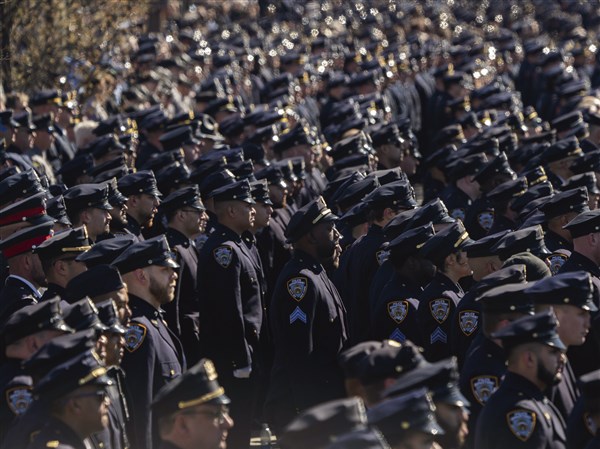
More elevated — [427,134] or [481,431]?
[427,134]

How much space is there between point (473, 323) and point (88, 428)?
2.64 metres

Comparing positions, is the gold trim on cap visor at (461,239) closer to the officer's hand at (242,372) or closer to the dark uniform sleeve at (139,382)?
the officer's hand at (242,372)

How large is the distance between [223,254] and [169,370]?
1648mm

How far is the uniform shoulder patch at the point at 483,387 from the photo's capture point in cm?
639

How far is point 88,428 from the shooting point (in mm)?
5277

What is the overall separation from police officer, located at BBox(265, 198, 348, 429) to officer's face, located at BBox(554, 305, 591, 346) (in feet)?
5.46

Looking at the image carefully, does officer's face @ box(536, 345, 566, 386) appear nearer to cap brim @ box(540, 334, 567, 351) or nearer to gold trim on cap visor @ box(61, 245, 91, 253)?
cap brim @ box(540, 334, 567, 351)

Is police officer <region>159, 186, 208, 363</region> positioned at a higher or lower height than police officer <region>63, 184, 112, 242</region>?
lower

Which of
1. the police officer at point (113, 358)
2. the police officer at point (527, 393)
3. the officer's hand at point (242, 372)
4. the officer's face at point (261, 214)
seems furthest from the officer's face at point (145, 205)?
the police officer at point (527, 393)

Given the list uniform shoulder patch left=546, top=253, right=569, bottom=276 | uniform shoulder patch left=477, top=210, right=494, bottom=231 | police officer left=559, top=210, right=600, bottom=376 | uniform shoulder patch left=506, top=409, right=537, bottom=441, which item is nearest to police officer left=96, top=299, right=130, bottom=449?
uniform shoulder patch left=506, top=409, right=537, bottom=441

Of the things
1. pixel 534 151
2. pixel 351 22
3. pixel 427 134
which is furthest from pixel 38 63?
pixel 351 22

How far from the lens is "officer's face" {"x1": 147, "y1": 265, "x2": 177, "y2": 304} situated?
7.22 m

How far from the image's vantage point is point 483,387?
253 inches

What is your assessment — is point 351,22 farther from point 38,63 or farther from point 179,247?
point 179,247
